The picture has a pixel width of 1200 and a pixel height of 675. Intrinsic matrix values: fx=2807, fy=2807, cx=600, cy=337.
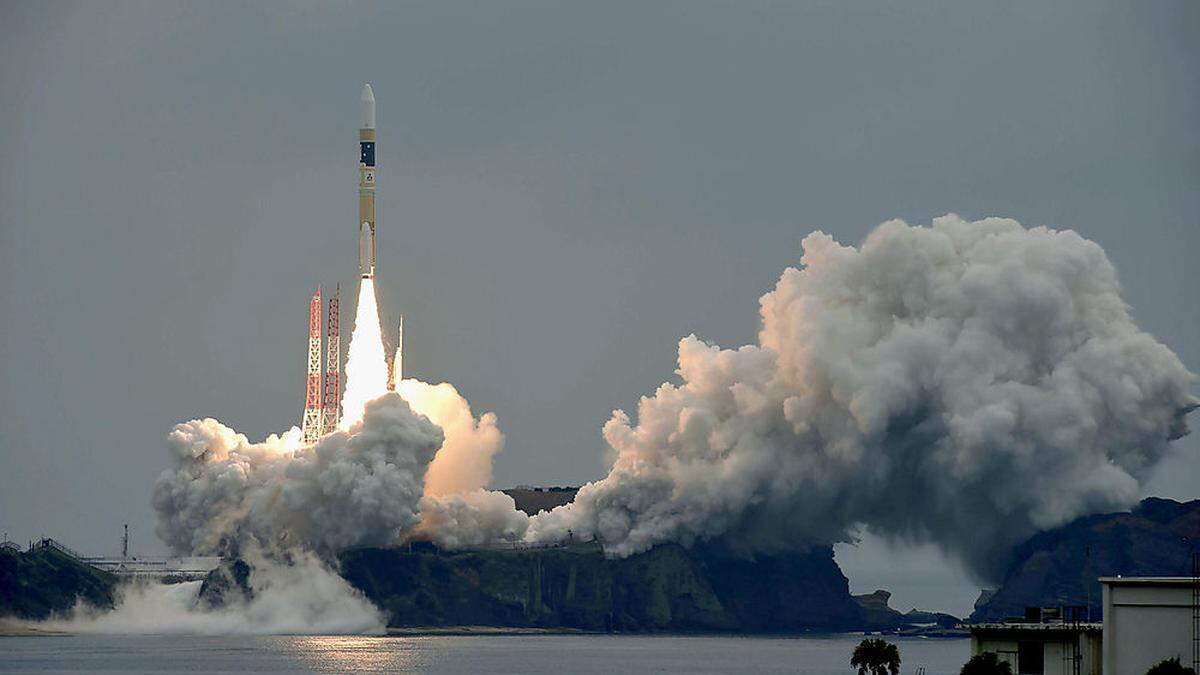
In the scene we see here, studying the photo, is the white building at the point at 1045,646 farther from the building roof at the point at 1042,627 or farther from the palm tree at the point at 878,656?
the palm tree at the point at 878,656

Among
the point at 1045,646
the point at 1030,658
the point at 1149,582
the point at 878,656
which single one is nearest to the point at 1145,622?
the point at 1149,582

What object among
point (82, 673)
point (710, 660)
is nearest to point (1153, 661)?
point (82, 673)

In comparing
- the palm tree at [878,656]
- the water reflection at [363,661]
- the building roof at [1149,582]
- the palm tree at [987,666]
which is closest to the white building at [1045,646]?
the palm tree at [987,666]

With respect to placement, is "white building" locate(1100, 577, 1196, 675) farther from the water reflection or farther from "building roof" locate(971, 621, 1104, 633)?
the water reflection

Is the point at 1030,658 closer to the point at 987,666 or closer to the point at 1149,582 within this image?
the point at 987,666

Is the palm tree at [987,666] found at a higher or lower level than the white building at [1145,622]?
lower

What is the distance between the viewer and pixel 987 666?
78.1 metres

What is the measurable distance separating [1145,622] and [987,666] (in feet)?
15.0

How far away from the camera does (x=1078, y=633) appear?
79.0 m

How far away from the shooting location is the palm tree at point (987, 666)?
77.8 metres

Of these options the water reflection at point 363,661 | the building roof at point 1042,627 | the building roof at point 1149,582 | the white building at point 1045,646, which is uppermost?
the building roof at point 1149,582

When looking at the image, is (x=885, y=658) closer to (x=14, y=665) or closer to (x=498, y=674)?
(x=498, y=674)

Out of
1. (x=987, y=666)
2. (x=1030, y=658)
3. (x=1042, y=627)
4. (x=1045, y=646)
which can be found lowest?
(x=987, y=666)

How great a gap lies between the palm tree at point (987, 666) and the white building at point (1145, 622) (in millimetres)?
2951
